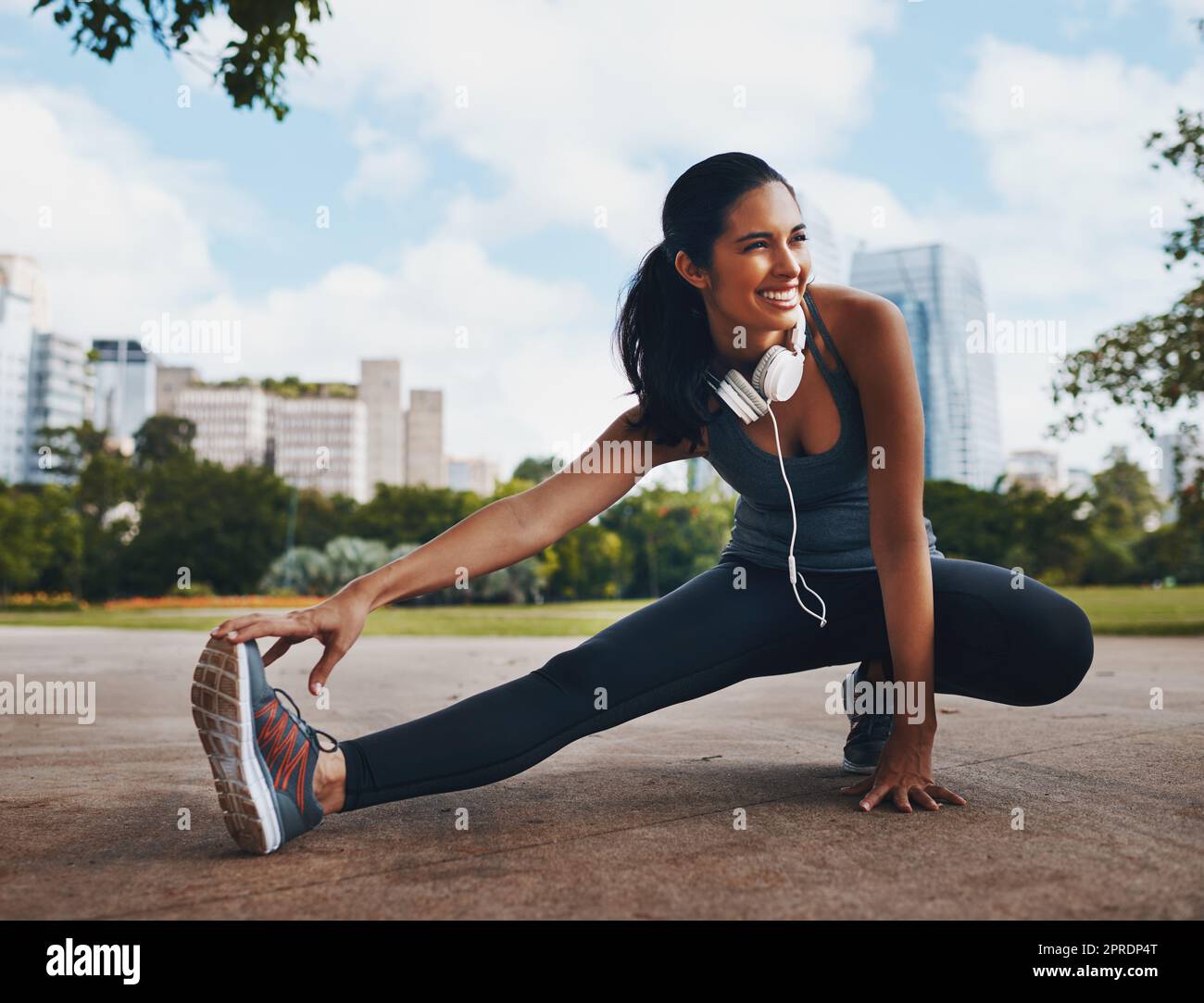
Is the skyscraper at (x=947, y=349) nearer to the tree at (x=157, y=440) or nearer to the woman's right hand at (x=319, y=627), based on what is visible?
the tree at (x=157, y=440)

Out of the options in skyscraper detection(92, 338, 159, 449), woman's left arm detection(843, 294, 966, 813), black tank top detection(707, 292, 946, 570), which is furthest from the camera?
skyscraper detection(92, 338, 159, 449)

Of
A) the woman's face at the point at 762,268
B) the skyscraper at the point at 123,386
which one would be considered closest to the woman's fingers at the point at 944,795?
the woman's face at the point at 762,268

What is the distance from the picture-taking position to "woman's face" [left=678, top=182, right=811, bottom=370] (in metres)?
2.35

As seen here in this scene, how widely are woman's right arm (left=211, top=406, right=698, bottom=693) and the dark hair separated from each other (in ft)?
0.29

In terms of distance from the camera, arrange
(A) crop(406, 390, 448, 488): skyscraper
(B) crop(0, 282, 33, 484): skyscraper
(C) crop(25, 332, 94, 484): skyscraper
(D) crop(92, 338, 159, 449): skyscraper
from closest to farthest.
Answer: (B) crop(0, 282, 33, 484): skyscraper, (C) crop(25, 332, 94, 484): skyscraper, (D) crop(92, 338, 159, 449): skyscraper, (A) crop(406, 390, 448, 488): skyscraper

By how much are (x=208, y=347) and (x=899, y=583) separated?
33.1 ft

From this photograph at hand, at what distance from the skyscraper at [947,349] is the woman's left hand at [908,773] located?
93.6m

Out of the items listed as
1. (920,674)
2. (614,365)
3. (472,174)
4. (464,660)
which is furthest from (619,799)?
(472,174)

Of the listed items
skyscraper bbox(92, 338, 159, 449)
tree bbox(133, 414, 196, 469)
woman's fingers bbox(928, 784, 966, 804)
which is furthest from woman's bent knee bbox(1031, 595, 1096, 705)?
skyscraper bbox(92, 338, 159, 449)

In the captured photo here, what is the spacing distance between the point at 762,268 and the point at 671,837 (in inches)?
49.3

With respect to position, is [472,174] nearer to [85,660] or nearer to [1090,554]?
[1090,554]

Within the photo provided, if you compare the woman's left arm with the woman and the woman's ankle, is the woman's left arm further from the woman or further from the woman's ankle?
the woman's ankle

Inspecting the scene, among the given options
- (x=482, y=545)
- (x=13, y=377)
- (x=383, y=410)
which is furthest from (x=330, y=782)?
(x=13, y=377)
